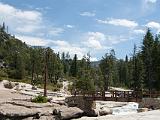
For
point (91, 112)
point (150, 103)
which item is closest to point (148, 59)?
point (150, 103)

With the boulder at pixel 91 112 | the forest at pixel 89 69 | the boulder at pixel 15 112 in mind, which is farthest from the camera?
the forest at pixel 89 69

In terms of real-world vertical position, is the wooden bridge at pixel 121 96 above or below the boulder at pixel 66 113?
above

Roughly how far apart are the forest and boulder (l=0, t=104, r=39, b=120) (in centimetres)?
2717

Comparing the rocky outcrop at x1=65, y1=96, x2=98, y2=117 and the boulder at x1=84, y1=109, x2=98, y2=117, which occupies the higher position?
the rocky outcrop at x1=65, y1=96, x2=98, y2=117

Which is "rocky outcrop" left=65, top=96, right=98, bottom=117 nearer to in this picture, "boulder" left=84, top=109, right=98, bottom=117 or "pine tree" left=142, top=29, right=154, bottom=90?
"boulder" left=84, top=109, right=98, bottom=117

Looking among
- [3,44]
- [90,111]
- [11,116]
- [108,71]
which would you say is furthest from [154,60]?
[3,44]

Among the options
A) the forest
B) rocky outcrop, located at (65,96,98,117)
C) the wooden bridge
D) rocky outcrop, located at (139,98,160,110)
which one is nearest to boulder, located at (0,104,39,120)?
rocky outcrop, located at (65,96,98,117)

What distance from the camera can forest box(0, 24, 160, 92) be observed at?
3784 inches

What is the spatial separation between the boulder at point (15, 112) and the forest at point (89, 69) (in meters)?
27.2

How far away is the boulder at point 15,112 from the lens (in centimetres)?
3552

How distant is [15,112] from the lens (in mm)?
35875

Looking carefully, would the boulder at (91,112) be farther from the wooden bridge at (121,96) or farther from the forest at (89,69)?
the forest at (89,69)

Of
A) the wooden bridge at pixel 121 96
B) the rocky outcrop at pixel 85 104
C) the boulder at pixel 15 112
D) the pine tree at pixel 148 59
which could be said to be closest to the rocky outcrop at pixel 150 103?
the wooden bridge at pixel 121 96

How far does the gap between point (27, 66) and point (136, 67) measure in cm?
6395
